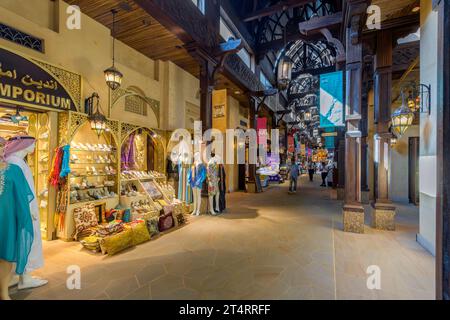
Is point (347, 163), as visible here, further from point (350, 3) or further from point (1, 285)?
point (1, 285)

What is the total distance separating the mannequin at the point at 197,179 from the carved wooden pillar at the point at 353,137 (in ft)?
12.9

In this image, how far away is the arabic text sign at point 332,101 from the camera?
4.69 metres

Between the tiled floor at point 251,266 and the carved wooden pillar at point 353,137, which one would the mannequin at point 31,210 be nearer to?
the tiled floor at point 251,266

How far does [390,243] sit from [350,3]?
15.8ft

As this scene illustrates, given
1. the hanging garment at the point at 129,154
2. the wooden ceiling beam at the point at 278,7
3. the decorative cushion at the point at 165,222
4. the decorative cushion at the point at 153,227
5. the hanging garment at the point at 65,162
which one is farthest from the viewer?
the wooden ceiling beam at the point at 278,7

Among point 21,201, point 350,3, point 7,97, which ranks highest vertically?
point 350,3

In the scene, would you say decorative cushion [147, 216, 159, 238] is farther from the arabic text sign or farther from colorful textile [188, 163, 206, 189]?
the arabic text sign

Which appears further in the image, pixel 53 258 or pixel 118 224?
pixel 118 224

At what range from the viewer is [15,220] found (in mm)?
2496

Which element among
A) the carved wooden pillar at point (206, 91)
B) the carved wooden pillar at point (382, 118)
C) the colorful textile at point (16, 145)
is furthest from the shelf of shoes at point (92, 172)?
the carved wooden pillar at point (382, 118)

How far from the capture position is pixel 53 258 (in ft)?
11.7

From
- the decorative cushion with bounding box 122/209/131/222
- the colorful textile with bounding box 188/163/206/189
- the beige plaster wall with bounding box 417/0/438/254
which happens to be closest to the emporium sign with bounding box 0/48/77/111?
the decorative cushion with bounding box 122/209/131/222

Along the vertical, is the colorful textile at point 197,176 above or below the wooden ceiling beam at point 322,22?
below
